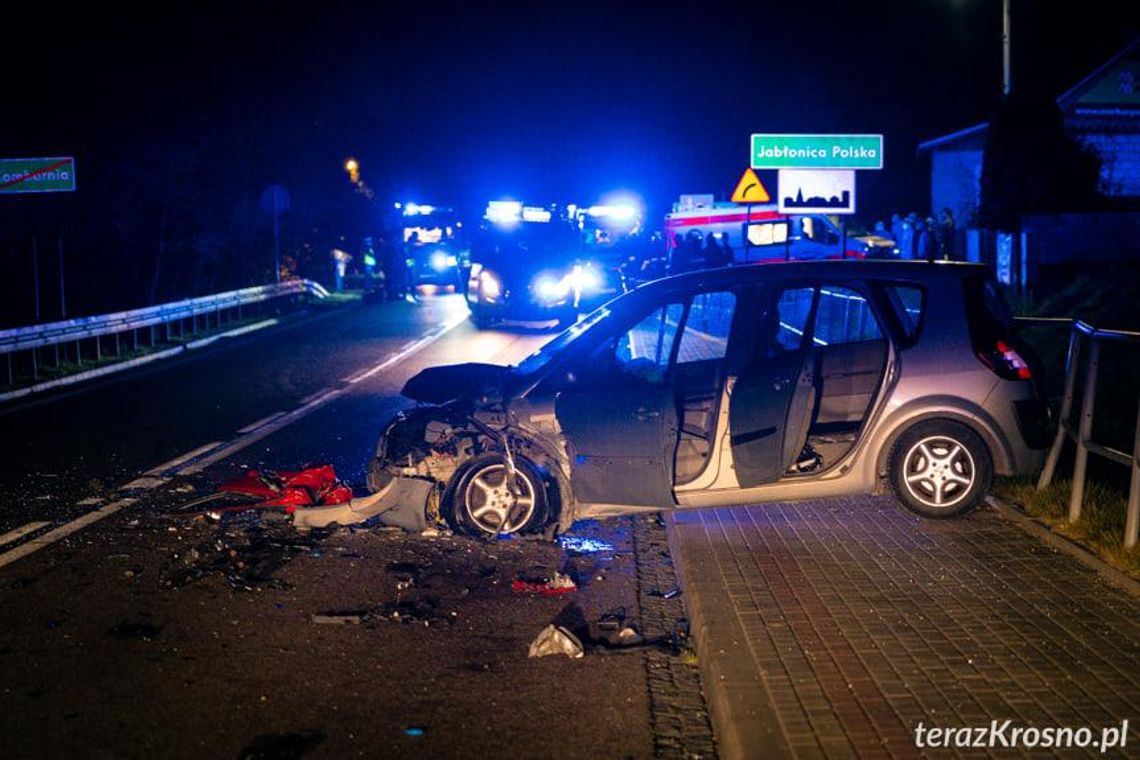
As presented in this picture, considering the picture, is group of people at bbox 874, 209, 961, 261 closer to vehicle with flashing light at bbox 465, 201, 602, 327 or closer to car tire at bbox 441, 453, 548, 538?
vehicle with flashing light at bbox 465, 201, 602, 327

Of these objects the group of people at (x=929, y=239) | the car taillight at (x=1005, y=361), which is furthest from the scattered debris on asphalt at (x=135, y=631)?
the group of people at (x=929, y=239)

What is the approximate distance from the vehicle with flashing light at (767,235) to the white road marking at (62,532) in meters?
23.5

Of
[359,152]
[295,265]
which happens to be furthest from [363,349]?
[359,152]

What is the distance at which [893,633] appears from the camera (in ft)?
18.5

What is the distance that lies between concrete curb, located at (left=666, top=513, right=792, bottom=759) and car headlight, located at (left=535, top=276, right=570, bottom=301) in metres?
19.5

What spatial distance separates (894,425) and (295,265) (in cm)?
3478

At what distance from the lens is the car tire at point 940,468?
7.80 m

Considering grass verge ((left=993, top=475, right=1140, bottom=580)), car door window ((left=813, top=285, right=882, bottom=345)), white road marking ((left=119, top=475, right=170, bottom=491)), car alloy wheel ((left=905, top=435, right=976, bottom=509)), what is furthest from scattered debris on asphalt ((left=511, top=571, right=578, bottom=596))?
white road marking ((left=119, top=475, right=170, bottom=491))

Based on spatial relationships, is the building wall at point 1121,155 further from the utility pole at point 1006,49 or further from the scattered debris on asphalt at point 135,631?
the scattered debris on asphalt at point 135,631

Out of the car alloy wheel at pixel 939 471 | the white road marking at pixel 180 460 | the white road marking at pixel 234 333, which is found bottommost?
the white road marking at pixel 234 333

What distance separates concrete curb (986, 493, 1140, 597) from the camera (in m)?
6.31

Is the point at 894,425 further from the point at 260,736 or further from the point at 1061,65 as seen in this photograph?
the point at 1061,65

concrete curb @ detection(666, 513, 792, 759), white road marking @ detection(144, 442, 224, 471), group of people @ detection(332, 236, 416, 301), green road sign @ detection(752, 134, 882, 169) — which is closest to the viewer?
concrete curb @ detection(666, 513, 792, 759)

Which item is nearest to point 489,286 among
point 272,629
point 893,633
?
point 272,629
